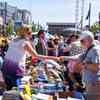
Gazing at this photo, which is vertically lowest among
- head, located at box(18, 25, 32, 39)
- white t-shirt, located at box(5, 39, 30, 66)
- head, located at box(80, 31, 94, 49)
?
white t-shirt, located at box(5, 39, 30, 66)

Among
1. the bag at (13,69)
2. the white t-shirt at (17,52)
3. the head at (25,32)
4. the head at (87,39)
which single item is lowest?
the bag at (13,69)

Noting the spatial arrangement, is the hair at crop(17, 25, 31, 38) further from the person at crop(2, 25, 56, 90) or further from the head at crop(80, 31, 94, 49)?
the head at crop(80, 31, 94, 49)

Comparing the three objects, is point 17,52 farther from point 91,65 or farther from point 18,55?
point 91,65

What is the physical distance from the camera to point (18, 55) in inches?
347

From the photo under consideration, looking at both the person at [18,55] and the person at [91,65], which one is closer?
the person at [91,65]

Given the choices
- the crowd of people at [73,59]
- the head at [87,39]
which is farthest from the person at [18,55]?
the head at [87,39]

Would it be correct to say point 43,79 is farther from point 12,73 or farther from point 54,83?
point 12,73

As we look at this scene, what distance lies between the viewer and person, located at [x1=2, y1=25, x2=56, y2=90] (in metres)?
8.73

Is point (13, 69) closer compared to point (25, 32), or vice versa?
point (25, 32)

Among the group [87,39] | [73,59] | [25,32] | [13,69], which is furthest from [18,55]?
[87,39]

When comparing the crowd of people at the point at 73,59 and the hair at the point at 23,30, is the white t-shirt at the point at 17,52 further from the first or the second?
the hair at the point at 23,30

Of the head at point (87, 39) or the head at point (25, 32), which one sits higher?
the head at point (25, 32)

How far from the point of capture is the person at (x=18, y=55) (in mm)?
8727

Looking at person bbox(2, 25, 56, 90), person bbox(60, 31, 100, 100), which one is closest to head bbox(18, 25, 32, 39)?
person bbox(2, 25, 56, 90)
